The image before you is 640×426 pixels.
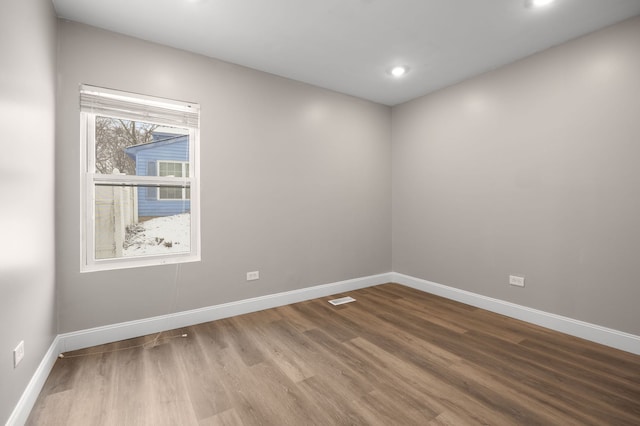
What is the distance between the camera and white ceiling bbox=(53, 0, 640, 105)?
226cm

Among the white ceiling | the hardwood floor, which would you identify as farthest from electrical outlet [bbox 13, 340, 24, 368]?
the white ceiling

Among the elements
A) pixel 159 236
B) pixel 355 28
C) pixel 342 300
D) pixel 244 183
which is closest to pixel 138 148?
pixel 159 236

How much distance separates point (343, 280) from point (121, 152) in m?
2.98

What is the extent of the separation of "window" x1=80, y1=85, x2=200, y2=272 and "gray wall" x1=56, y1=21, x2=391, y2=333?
10 cm

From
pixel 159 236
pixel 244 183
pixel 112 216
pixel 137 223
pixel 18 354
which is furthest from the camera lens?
pixel 244 183

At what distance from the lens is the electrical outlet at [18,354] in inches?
61.0

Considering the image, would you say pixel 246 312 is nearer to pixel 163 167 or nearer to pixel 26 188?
pixel 163 167

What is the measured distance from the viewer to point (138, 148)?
278 centimetres

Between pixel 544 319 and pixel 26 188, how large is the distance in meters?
4.33

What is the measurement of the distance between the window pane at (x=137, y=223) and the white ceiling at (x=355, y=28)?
1442 mm

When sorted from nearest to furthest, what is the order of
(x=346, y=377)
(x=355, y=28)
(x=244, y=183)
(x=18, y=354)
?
(x=18, y=354) → (x=346, y=377) → (x=355, y=28) → (x=244, y=183)

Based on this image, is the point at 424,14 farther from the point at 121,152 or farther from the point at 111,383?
the point at 111,383

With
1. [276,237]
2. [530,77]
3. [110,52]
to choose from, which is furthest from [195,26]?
[530,77]

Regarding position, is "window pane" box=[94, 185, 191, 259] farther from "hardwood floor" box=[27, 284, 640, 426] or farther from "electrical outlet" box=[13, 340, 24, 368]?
"electrical outlet" box=[13, 340, 24, 368]
